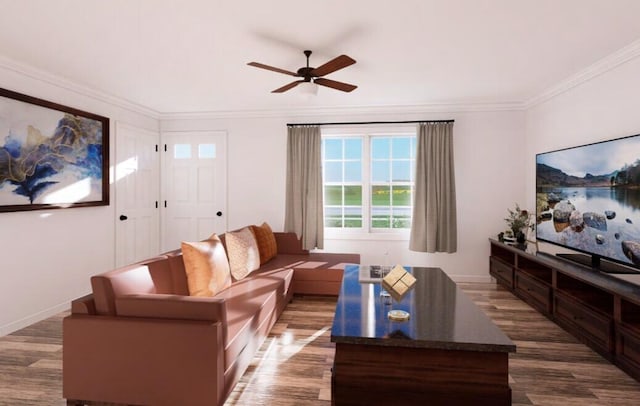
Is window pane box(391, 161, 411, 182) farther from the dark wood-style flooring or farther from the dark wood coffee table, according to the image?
the dark wood coffee table

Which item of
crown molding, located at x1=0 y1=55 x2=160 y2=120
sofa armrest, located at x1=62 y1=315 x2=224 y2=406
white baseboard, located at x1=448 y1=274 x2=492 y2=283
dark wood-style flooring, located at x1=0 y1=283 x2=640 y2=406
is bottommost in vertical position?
dark wood-style flooring, located at x1=0 y1=283 x2=640 y2=406

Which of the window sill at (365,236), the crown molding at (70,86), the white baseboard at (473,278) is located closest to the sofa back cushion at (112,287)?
the crown molding at (70,86)

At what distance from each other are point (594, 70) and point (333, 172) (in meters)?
3.17

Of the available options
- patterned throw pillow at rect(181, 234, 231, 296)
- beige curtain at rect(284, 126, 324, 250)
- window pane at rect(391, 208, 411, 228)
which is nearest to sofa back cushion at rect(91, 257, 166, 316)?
patterned throw pillow at rect(181, 234, 231, 296)

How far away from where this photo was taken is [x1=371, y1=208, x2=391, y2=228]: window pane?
16.4ft

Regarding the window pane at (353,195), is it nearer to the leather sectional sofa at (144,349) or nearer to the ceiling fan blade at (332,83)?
the ceiling fan blade at (332,83)

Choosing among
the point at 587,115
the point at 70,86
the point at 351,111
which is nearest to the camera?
the point at 587,115

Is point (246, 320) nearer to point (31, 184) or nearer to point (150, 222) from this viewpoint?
point (31, 184)

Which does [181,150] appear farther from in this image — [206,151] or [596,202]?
[596,202]

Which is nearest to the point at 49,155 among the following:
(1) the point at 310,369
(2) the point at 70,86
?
(2) the point at 70,86

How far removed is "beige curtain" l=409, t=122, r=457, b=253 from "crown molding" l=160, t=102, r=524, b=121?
261mm

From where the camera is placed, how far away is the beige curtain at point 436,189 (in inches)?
183

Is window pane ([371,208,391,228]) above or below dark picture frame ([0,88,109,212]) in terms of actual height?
below

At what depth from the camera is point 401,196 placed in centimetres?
497
